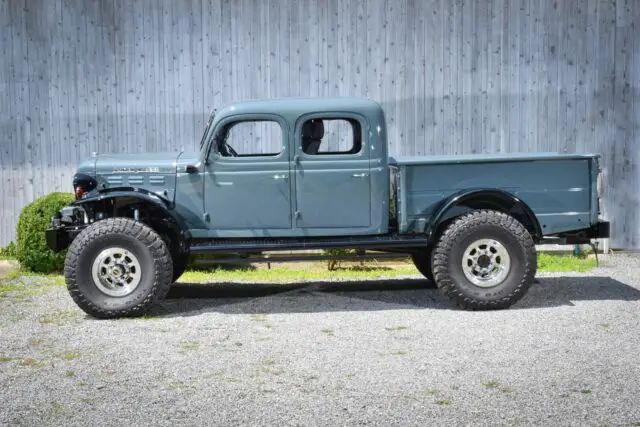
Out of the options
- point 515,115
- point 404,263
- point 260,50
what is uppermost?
point 260,50

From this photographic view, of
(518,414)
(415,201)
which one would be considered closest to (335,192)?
(415,201)

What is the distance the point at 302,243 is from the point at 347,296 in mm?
1174

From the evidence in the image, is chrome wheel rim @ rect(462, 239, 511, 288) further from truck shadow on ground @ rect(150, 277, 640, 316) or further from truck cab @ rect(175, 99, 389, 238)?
truck cab @ rect(175, 99, 389, 238)

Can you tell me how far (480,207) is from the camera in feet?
26.2

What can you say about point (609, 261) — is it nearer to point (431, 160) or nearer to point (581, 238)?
point (581, 238)

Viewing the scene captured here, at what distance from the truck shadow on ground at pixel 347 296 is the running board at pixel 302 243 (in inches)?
25.7

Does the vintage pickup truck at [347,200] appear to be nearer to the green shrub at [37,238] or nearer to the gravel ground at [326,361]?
the gravel ground at [326,361]

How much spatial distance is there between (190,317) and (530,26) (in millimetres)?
7050

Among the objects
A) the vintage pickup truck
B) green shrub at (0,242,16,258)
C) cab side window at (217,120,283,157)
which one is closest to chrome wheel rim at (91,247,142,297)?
the vintage pickup truck

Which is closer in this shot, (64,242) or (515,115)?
(64,242)

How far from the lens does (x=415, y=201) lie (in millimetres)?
7586

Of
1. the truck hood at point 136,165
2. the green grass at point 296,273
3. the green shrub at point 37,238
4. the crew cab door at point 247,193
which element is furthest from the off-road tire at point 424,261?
the green shrub at point 37,238

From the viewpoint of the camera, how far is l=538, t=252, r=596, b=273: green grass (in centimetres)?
1042

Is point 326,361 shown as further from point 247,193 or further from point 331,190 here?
point 247,193
